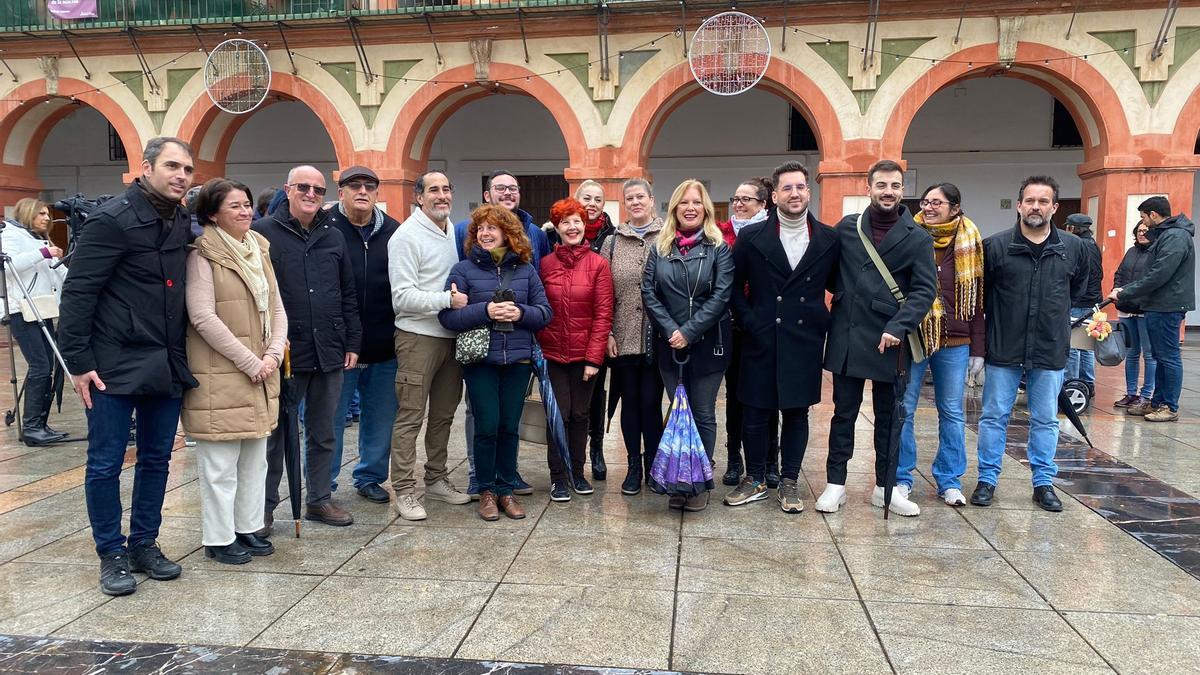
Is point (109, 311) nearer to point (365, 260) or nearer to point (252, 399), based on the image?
point (252, 399)

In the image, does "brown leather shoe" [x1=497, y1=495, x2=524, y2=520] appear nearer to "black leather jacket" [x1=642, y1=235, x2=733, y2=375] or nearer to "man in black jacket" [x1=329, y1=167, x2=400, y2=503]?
"man in black jacket" [x1=329, y1=167, x2=400, y2=503]

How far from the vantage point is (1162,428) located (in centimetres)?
700

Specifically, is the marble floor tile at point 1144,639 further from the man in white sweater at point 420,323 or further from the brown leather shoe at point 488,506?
the man in white sweater at point 420,323

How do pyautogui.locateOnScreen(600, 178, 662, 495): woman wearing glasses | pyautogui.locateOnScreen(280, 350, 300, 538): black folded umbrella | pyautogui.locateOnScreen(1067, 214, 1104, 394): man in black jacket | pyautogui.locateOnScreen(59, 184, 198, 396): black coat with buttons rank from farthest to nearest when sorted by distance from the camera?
1. pyautogui.locateOnScreen(1067, 214, 1104, 394): man in black jacket
2. pyautogui.locateOnScreen(600, 178, 662, 495): woman wearing glasses
3. pyautogui.locateOnScreen(280, 350, 300, 538): black folded umbrella
4. pyautogui.locateOnScreen(59, 184, 198, 396): black coat with buttons

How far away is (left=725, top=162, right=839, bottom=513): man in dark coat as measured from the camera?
449 centimetres

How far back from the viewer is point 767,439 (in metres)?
4.84

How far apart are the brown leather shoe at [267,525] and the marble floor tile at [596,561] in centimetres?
131

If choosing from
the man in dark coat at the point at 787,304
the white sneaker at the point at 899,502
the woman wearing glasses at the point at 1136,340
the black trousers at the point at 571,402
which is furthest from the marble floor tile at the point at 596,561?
the woman wearing glasses at the point at 1136,340

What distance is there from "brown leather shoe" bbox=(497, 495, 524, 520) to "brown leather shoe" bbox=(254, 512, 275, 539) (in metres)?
1.19

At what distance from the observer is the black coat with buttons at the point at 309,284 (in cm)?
413

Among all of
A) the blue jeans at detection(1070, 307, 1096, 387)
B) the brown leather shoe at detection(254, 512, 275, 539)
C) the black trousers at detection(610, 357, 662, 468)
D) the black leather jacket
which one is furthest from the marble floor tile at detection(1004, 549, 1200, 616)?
the blue jeans at detection(1070, 307, 1096, 387)

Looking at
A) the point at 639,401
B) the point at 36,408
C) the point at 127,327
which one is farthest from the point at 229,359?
the point at 36,408

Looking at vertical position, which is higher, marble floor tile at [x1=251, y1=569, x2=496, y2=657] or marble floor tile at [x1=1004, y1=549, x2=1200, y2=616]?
marble floor tile at [x1=251, y1=569, x2=496, y2=657]

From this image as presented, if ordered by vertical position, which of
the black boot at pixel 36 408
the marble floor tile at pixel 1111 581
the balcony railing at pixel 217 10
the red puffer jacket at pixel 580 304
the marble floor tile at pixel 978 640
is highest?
the balcony railing at pixel 217 10
